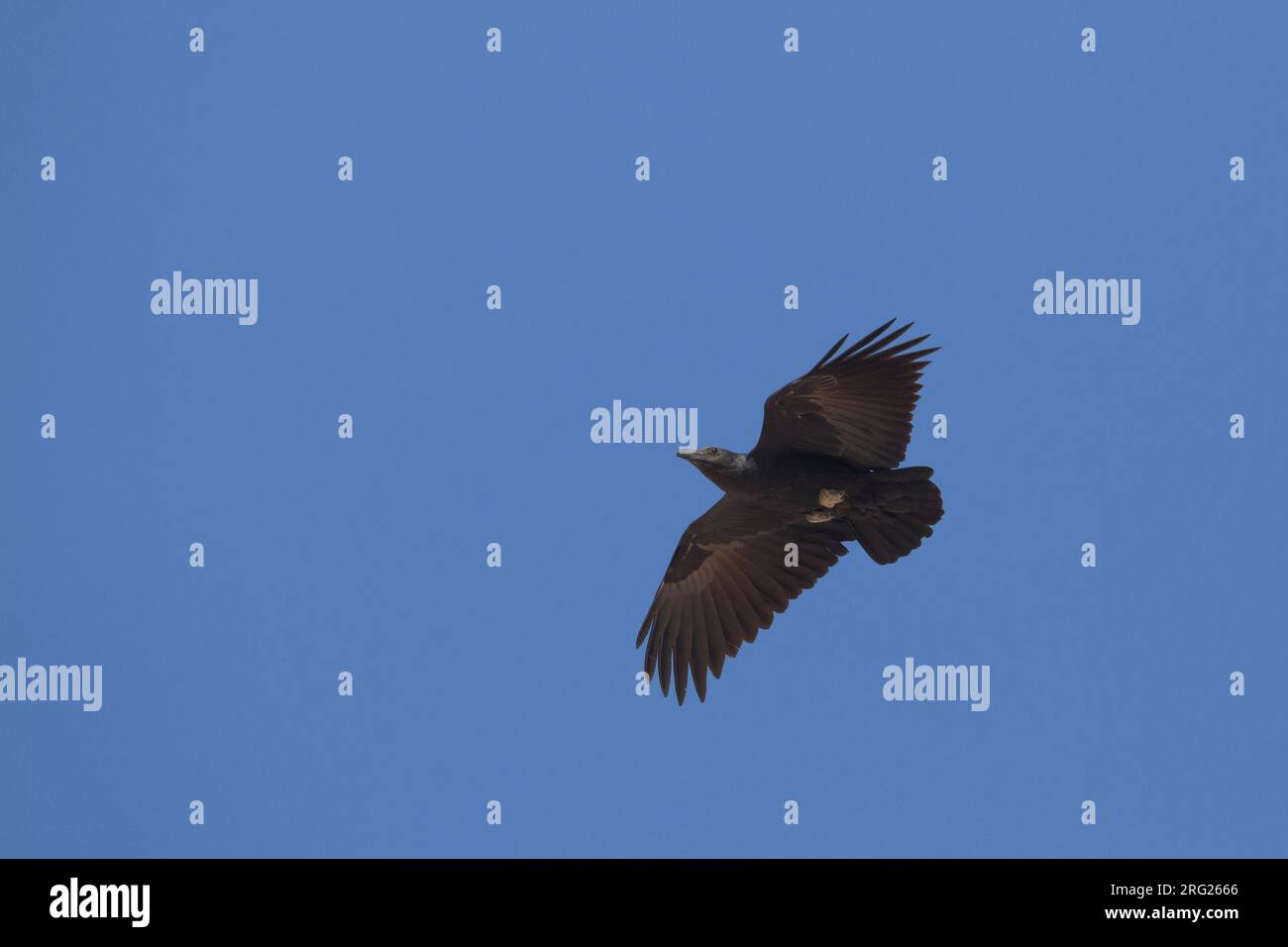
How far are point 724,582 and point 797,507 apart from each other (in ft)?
4.92

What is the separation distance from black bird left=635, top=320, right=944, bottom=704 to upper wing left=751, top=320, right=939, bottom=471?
0.01m

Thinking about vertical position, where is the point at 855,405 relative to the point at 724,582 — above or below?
above

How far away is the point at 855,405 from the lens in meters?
18.1

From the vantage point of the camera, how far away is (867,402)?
1803 cm

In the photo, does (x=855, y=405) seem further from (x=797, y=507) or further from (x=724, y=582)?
(x=724, y=582)

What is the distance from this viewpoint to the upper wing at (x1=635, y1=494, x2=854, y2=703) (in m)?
19.4

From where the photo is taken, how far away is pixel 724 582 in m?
20.0

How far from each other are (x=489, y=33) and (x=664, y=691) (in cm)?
1011

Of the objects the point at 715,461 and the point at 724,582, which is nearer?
the point at 715,461

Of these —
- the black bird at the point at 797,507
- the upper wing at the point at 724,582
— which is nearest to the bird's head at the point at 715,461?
the black bird at the point at 797,507

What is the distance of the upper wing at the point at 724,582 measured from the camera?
19.4 m

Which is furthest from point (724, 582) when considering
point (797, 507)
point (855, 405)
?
point (855, 405)

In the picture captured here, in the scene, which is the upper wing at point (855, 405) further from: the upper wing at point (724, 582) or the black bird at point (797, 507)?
the upper wing at point (724, 582)
